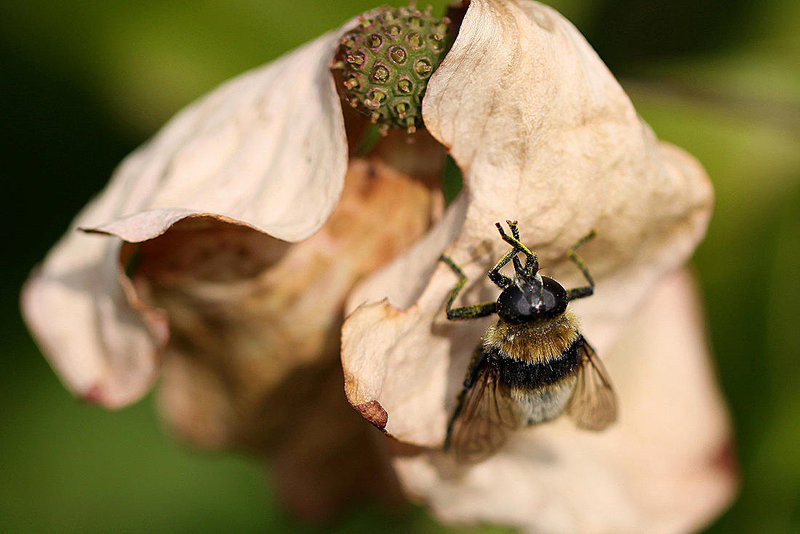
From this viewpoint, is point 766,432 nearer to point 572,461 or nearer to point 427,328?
point 572,461

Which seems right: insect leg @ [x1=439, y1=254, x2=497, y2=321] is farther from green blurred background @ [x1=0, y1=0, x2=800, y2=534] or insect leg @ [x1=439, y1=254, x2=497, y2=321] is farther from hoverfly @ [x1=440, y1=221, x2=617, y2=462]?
green blurred background @ [x1=0, y1=0, x2=800, y2=534]

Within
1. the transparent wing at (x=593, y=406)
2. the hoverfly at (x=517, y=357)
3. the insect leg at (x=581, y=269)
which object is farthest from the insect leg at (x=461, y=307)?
the transparent wing at (x=593, y=406)

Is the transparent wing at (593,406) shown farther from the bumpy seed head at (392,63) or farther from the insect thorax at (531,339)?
the bumpy seed head at (392,63)

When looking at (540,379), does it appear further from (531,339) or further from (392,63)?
(392,63)

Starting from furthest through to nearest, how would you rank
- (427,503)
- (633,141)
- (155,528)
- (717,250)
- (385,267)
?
1. (155,528)
2. (717,250)
3. (427,503)
4. (385,267)
5. (633,141)

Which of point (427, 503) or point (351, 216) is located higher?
point (351, 216)

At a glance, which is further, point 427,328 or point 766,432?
point 766,432

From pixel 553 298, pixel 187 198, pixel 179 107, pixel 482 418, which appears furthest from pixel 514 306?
pixel 179 107

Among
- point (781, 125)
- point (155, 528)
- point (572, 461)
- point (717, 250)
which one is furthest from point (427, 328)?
point (155, 528)
